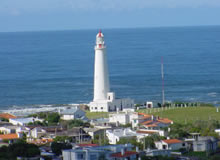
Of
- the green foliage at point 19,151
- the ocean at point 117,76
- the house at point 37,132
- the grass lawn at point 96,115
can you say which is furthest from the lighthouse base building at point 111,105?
the green foliage at point 19,151

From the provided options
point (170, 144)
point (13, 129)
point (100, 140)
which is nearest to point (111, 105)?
point (13, 129)

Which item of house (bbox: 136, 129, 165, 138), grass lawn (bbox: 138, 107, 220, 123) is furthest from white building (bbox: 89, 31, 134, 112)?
house (bbox: 136, 129, 165, 138)

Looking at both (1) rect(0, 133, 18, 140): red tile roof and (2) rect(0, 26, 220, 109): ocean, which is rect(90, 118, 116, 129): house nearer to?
(1) rect(0, 133, 18, 140): red tile roof

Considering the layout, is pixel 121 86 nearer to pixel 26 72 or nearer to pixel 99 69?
pixel 99 69

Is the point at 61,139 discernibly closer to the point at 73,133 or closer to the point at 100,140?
the point at 100,140

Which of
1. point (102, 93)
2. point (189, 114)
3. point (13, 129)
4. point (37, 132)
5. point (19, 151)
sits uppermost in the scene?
point (102, 93)

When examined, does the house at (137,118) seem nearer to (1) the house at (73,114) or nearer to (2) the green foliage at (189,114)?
(2) the green foliage at (189,114)
